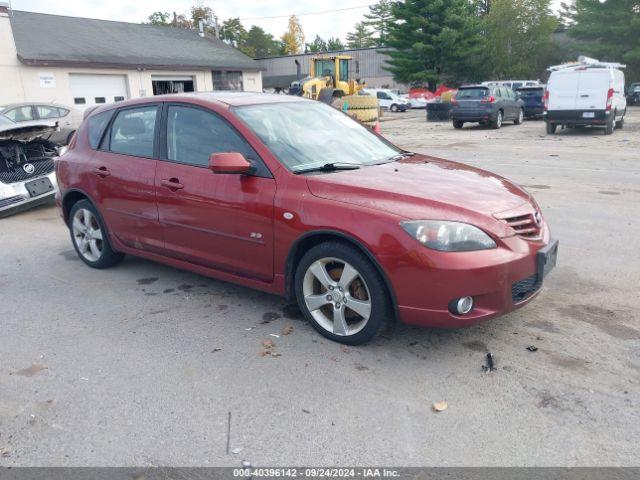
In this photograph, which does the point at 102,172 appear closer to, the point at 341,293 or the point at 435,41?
the point at 341,293

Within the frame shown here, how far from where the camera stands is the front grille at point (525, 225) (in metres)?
3.62

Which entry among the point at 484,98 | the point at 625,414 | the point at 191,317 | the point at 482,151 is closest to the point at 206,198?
the point at 191,317

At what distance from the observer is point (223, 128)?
4324 millimetres

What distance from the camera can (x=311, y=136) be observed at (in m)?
4.46

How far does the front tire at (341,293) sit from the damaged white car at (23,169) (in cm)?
568

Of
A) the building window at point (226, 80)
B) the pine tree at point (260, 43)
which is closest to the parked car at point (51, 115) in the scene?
the building window at point (226, 80)

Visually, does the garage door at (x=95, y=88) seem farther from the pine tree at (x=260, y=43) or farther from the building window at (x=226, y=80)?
the pine tree at (x=260, y=43)

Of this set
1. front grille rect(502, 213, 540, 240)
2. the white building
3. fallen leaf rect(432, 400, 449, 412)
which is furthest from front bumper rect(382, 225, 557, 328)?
the white building

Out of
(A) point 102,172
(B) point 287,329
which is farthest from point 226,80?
(B) point 287,329

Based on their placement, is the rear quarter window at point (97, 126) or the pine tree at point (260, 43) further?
the pine tree at point (260, 43)

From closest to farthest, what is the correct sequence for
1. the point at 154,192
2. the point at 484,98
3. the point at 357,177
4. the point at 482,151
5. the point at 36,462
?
1. the point at 36,462
2. the point at 357,177
3. the point at 154,192
4. the point at 482,151
5. the point at 484,98

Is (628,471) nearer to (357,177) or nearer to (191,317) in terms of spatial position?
(357,177)

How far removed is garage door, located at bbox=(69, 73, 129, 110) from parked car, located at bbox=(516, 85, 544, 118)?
19038 millimetres

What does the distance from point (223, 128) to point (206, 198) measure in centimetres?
57
